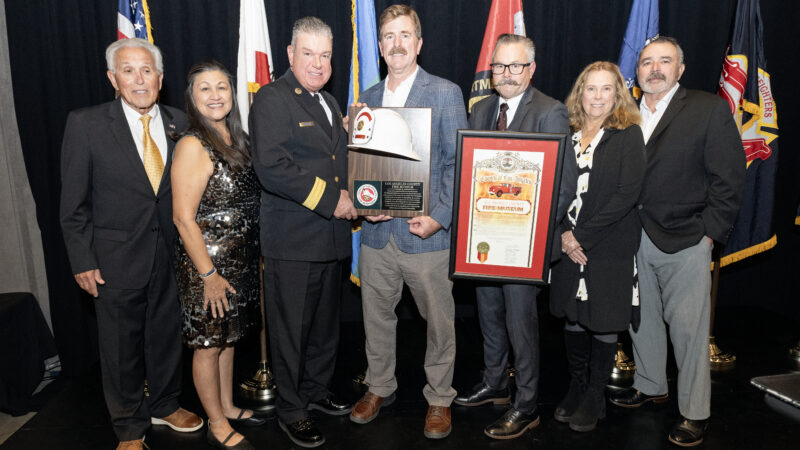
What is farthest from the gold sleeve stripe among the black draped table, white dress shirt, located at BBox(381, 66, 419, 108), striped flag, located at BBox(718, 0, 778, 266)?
striped flag, located at BBox(718, 0, 778, 266)

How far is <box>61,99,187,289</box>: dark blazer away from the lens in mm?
2186

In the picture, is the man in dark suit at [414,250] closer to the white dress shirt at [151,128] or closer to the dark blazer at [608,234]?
the dark blazer at [608,234]

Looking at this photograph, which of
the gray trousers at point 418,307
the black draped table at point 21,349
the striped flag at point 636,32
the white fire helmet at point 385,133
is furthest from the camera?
the striped flag at point 636,32

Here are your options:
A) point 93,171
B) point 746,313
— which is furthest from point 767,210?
point 93,171

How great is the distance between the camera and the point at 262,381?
300 centimetres

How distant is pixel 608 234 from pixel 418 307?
1026mm

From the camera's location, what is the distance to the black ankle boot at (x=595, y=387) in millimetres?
2504

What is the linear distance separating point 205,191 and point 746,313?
15.6 feet

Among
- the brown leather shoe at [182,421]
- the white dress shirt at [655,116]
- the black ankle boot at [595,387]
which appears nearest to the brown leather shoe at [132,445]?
the brown leather shoe at [182,421]

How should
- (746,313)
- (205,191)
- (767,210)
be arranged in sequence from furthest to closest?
(746,313) < (767,210) < (205,191)

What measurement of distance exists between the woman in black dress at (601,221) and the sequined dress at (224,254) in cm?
159

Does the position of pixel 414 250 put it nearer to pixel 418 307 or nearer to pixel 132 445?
pixel 418 307

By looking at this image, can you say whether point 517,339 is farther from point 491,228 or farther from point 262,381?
→ point 262,381

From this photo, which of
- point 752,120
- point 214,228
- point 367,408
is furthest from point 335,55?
point 752,120
